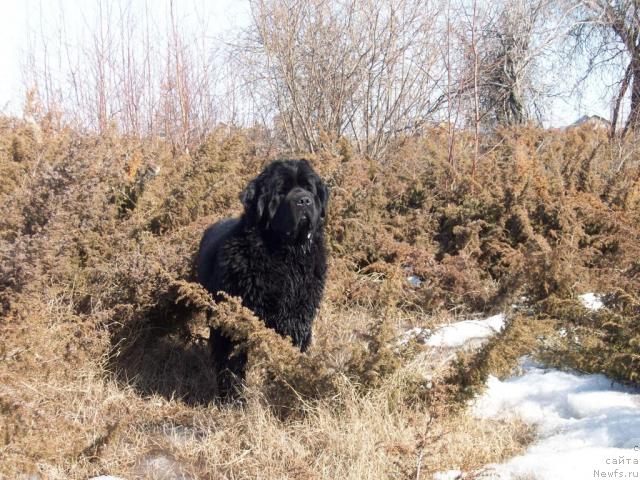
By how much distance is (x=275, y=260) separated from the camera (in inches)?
170

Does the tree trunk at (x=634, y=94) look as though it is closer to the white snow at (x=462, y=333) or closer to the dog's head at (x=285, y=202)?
the white snow at (x=462, y=333)

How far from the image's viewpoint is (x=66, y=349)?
4340 millimetres

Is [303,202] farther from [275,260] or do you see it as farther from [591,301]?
[591,301]

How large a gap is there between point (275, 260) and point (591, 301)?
2812 mm

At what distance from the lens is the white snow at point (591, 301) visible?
4885 mm

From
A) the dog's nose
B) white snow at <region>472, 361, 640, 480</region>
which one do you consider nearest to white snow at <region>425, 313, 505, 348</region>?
white snow at <region>472, 361, 640, 480</region>

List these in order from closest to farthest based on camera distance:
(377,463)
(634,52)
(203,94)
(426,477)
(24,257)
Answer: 1. (426,477)
2. (377,463)
3. (24,257)
4. (203,94)
5. (634,52)

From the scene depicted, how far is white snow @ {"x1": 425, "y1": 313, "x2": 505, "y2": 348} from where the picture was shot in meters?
4.76

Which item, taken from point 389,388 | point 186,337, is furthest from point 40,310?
point 389,388

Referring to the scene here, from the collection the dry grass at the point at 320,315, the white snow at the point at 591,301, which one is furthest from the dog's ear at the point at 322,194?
the white snow at the point at 591,301

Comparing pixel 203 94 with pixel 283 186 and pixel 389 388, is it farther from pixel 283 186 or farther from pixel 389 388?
pixel 389 388

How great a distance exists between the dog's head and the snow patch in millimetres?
2212

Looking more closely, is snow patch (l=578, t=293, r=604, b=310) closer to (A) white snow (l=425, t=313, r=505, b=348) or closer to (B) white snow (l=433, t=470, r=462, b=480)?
(A) white snow (l=425, t=313, r=505, b=348)

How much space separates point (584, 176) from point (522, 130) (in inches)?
65.0
